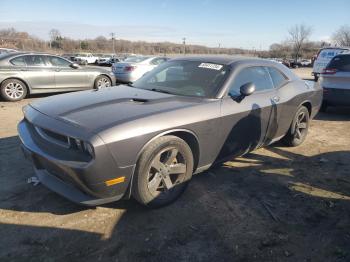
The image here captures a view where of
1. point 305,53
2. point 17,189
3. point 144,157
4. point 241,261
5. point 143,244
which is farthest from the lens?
point 305,53

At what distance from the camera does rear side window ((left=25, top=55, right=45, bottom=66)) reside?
971 cm

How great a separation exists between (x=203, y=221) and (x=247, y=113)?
158 centimetres

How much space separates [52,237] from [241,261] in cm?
166

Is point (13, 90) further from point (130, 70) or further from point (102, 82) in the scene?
point (130, 70)

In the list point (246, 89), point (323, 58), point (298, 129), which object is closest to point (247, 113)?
point (246, 89)

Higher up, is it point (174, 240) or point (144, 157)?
point (144, 157)

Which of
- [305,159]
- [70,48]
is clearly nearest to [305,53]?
[70,48]

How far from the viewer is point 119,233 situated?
306cm

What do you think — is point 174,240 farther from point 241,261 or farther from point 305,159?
point 305,159

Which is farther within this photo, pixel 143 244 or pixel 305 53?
Answer: pixel 305 53

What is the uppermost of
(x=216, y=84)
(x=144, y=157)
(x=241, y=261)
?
(x=216, y=84)

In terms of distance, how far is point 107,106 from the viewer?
3.46 m

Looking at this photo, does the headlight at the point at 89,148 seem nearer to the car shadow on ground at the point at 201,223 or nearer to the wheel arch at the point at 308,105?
the car shadow on ground at the point at 201,223

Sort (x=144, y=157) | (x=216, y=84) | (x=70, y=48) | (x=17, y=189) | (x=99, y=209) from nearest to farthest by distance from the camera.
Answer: (x=144, y=157) → (x=99, y=209) → (x=17, y=189) → (x=216, y=84) → (x=70, y=48)
